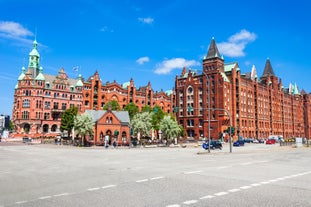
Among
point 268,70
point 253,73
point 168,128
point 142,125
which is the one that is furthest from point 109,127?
point 268,70

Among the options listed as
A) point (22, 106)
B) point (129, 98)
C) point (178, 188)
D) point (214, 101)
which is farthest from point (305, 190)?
point (129, 98)

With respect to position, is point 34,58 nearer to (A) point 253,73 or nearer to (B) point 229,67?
(B) point 229,67

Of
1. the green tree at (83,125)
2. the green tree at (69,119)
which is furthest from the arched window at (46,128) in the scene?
the green tree at (83,125)

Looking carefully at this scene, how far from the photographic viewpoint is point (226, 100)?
8881 centimetres

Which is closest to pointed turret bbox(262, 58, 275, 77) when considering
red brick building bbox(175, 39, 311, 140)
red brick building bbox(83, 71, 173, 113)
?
red brick building bbox(175, 39, 311, 140)

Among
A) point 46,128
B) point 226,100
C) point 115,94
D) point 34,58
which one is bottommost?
point 46,128

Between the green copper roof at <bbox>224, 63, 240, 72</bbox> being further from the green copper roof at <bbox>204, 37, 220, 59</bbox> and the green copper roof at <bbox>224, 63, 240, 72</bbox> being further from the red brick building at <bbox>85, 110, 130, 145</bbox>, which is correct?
the red brick building at <bbox>85, 110, 130, 145</bbox>

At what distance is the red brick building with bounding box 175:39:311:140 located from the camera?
8838 centimetres

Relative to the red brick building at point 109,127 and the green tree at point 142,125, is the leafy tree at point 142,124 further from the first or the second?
the red brick building at point 109,127

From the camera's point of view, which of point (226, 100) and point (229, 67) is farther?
point (229, 67)

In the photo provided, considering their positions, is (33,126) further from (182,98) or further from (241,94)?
(241,94)

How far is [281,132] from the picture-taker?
396ft

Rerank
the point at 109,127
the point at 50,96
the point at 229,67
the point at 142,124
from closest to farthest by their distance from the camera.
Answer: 1. the point at 109,127
2. the point at 142,124
3. the point at 50,96
4. the point at 229,67

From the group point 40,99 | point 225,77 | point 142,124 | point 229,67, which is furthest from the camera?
point 229,67
